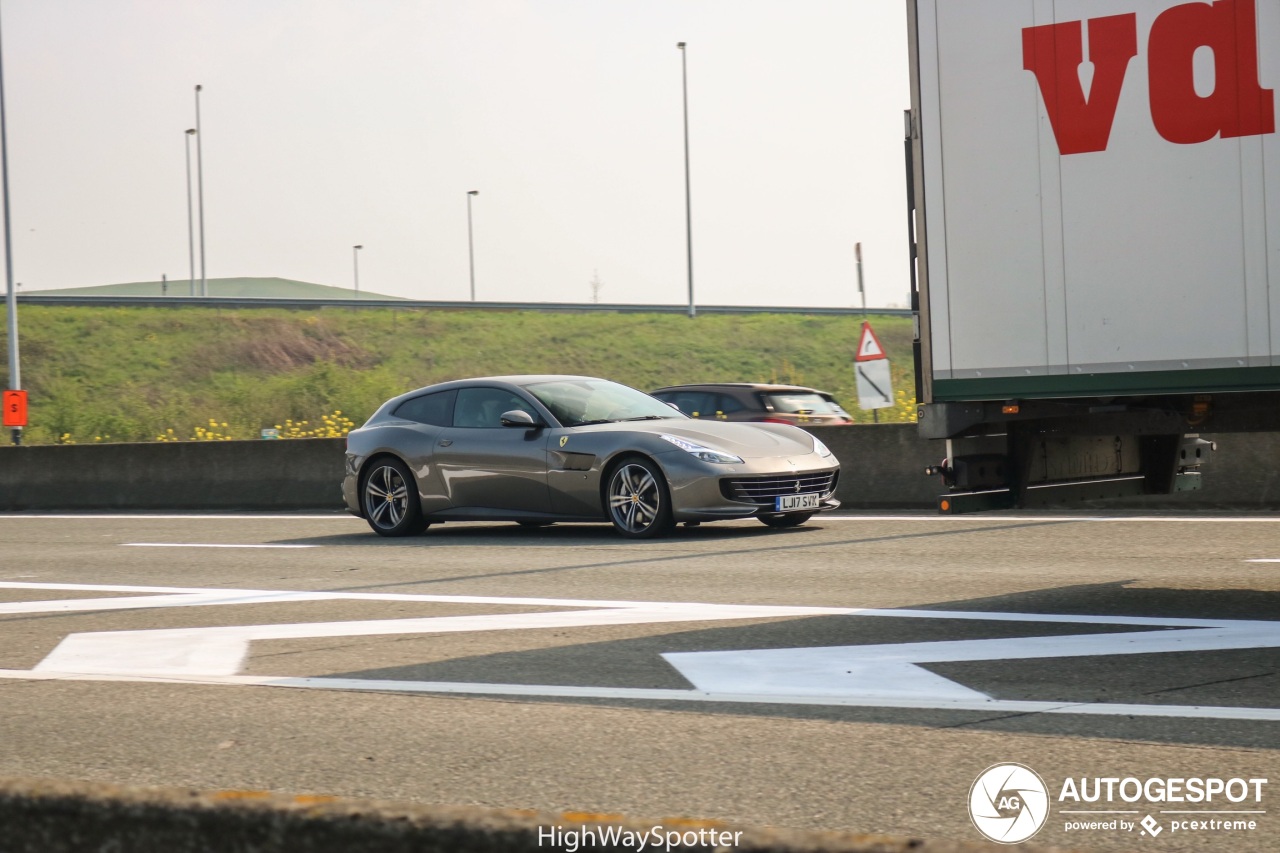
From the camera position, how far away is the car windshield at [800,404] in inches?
671

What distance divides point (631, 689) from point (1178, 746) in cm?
209

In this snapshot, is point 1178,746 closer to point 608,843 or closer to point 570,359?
point 608,843

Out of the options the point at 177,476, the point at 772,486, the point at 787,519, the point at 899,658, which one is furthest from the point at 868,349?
the point at 899,658

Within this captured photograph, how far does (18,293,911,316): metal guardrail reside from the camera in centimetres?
6444

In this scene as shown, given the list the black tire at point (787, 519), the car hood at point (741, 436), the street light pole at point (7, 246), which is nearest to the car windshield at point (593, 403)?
the car hood at point (741, 436)

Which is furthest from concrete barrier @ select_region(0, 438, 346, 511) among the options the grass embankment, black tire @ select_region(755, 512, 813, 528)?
the grass embankment

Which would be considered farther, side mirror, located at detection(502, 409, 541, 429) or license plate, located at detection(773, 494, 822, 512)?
side mirror, located at detection(502, 409, 541, 429)

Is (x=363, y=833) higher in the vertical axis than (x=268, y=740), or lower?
higher

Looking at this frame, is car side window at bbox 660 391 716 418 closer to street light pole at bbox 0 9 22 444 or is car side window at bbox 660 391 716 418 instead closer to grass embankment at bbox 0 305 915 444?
street light pole at bbox 0 9 22 444

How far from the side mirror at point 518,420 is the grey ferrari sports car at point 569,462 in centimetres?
1

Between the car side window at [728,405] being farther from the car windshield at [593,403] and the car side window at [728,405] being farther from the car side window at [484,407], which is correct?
the car side window at [484,407]

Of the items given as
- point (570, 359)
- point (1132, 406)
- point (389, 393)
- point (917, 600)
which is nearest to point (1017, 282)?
point (1132, 406)

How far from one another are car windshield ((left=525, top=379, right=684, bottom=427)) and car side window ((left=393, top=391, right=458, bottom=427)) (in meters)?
0.82

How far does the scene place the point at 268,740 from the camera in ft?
16.5
